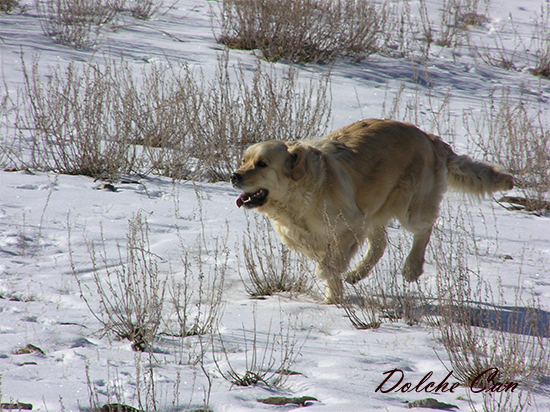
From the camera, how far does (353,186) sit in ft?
15.1

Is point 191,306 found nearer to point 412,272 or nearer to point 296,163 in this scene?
point 296,163

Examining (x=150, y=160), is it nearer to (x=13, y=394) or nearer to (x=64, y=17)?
(x=13, y=394)

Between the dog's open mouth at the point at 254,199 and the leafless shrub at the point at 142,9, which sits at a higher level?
the leafless shrub at the point at 142,9

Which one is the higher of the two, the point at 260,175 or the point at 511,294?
the point at 260,175

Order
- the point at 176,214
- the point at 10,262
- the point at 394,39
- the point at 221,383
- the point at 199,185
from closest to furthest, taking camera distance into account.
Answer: the point at 221,383, the point at 10,262, the point at 176,214, the point at 199,185, the point at 394,39

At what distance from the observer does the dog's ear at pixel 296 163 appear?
4.36 metres

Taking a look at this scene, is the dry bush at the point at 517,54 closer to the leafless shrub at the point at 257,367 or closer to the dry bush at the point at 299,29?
the dry bush at the point at 299,29

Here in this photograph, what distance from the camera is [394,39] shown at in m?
13.6

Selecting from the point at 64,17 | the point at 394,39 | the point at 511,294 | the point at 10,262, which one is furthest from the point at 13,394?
the point at 394,39

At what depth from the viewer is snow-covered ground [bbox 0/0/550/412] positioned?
2.55 meters

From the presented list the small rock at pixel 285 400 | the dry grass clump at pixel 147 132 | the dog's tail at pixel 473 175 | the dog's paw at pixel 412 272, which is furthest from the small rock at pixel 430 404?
the dry grass clump at pixel 147 132

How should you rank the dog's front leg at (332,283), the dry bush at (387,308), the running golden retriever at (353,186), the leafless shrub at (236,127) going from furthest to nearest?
1. the leafless shrub at (236,127)
2. the running golden retriever at (353,186)
3. the dog's front leg at (332,283)
4. the dry bush at (387,308)

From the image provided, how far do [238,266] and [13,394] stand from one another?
247 cm

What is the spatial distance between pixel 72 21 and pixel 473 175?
952cm
